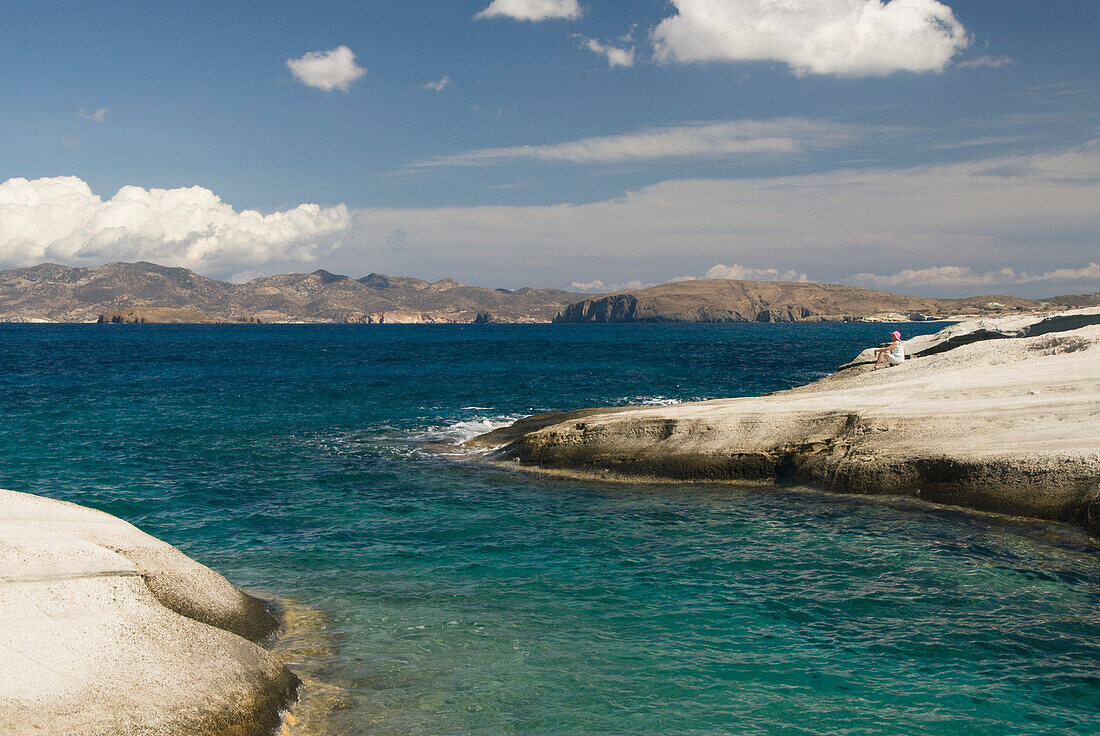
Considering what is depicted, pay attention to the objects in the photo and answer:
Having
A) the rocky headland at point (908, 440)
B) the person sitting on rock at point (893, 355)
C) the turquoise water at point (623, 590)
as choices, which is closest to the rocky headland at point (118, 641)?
the turquoise water at point (623, 590)

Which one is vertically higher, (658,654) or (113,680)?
(113,680)

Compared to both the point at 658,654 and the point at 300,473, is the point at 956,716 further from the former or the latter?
the point at 300,473

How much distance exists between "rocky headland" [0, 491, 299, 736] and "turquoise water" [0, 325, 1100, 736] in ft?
5.10

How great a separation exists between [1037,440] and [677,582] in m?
10.0

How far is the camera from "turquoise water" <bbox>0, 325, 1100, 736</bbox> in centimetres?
962

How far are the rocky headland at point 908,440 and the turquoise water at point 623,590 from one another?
32.6 inches

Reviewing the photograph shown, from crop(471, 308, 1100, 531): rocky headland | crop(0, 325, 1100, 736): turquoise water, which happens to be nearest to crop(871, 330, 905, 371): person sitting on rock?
crop(471, 308, 1100, 531): rocky headland

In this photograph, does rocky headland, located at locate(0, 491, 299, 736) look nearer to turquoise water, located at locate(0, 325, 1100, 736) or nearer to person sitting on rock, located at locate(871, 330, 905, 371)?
turquoise water, located at locate(0, 325, 1100, 736)

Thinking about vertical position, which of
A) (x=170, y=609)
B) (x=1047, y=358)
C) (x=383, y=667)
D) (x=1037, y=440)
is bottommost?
(x=383, y=667)

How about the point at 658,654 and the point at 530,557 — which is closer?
the point at 658,654

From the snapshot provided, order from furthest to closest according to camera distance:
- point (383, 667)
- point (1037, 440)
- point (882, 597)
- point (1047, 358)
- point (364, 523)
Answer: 1. point (1047, 358)
2. point (364, 523)
3. point (1037, 440)
4. point (882, 597)
5. point (383, 667)

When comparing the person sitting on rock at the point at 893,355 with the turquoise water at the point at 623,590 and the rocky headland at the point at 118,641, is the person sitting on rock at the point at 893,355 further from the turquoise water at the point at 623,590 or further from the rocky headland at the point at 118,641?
the rocky headland at the point at 118,641

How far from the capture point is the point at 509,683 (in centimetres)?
1033

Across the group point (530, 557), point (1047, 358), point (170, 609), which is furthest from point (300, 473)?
point (1047, 358)
